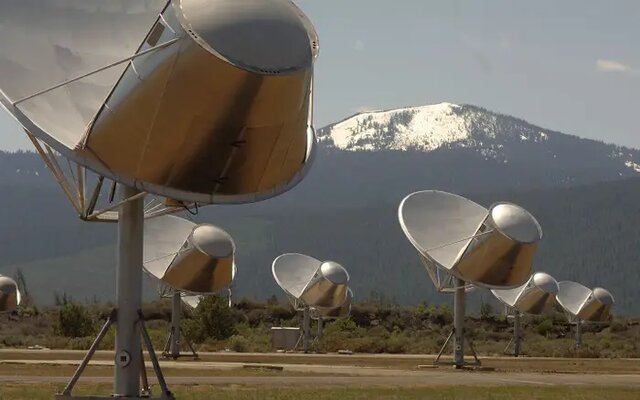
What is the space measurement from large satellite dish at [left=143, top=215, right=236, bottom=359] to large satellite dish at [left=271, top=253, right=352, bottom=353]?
2034 centimetres

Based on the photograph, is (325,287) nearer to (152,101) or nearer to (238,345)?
(238,345)

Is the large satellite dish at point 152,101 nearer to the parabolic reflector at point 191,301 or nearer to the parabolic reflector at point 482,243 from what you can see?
the parabolic reflector at point 482,243

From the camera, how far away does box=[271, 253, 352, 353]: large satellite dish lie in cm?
8806

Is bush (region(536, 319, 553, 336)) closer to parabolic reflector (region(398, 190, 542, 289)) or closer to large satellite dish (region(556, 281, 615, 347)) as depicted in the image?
large satellite dish (region(556, 281, 615, 347))

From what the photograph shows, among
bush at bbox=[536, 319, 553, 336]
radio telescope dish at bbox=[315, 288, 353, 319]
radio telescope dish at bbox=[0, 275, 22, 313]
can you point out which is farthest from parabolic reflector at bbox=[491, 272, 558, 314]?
radio telescope dish at bbox=[0, 275, 22, 313]

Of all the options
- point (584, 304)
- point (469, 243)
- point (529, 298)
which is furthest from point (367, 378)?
point (584, 304)

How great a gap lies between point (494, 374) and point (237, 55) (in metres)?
31.3

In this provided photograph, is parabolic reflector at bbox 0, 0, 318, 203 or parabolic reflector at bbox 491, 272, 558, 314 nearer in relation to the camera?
parabolic reflector at bbox 0, 0, 318, 203

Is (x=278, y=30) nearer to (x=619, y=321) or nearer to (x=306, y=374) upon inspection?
(x=306, y=374)

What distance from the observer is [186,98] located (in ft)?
91.9

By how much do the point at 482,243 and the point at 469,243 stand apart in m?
0.73

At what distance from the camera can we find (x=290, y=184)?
1241 inches

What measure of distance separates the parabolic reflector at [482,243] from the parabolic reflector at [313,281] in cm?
2469

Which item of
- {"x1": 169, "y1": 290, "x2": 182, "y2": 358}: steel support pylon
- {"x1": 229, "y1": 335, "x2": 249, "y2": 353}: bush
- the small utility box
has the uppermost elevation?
{"x1": 169, "y1": 290, "x2": 182, "y2": 358}: steel support pylon
